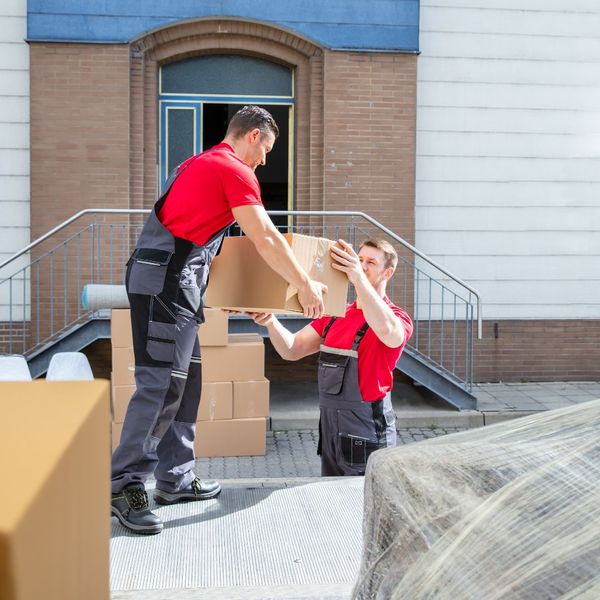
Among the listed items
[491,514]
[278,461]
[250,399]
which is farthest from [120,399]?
[491,514]

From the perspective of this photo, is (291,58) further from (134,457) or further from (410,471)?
(410,471)

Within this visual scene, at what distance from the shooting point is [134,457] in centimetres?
345

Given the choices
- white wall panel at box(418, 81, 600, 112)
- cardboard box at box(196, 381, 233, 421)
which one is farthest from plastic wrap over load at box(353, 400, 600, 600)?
white wall panel at box(418, 81, 600, 112)

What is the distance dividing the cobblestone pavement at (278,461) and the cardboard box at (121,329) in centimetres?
118

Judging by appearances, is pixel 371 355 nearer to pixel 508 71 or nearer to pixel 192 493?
pixel 192 493

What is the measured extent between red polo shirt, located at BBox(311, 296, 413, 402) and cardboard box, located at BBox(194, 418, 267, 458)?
3250 mm

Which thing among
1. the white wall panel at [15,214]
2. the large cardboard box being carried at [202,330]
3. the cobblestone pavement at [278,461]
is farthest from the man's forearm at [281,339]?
the white wall panel at [15,214]

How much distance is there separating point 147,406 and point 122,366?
362 cm

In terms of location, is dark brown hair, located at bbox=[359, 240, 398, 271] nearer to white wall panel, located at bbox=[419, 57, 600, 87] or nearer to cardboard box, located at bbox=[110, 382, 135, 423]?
cardboard box, located at bbox=[110, 382, 135, 423]

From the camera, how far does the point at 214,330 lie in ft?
23.1

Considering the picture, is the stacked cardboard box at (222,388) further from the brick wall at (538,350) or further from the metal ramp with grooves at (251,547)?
the brick wall at (538,350)

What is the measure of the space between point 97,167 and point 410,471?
810 cm

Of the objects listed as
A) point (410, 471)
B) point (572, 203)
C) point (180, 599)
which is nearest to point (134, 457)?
point (180, 599)

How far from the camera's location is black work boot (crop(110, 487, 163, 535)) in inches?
128
